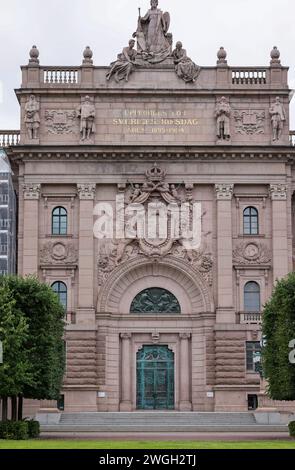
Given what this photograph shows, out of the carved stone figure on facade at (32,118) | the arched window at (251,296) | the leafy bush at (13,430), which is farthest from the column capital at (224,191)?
the leafy bush at (13,430)

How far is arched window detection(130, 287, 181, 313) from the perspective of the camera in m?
72.8

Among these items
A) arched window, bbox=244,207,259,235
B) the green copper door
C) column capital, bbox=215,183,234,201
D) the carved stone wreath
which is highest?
column capital, bbox=215,183,234,201

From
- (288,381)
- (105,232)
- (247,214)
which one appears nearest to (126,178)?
(105,232)

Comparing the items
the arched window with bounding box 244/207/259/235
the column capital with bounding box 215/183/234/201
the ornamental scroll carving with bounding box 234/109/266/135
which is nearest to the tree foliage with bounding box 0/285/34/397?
the column capital with bounding box 215/183/234/201

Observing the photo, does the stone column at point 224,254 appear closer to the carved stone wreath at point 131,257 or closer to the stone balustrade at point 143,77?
the carved stone wreath at point 131,257

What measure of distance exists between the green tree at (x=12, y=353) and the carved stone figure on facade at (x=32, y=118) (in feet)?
69.0

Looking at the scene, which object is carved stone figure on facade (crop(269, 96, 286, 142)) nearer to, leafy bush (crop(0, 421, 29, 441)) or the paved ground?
the paved ground

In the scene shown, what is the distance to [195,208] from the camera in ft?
237

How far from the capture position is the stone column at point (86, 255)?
70625mm

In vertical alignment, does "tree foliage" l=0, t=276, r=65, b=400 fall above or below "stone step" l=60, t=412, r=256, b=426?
above

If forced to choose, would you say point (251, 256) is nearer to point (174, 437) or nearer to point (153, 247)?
point (153, 247)

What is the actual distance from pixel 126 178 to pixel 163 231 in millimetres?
4446

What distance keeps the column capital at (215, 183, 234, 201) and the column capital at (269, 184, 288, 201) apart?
275 centimetres
